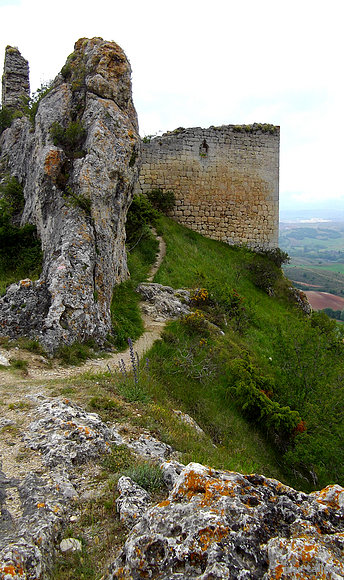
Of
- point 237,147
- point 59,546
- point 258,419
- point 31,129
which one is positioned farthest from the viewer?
point 237,147

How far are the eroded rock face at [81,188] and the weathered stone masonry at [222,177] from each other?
6.75 m

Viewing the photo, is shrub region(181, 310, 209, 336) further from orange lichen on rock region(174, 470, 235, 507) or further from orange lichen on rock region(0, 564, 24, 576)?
orange lichen on rock region(0, 564, 24, 576)

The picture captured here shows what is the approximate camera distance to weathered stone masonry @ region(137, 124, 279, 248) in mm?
18161

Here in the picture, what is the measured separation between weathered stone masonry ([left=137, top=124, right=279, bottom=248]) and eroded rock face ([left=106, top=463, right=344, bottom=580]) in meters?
16.6

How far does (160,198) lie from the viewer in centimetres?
1814

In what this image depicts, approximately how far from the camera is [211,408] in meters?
7.27

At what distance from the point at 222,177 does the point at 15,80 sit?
1052 centimetres

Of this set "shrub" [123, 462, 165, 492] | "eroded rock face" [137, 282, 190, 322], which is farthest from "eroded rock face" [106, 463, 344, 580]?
"eroded rock face" [137, 282, 190, 322]

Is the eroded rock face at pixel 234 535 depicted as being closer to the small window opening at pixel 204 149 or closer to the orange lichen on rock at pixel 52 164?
the orange lichen on rock at pixel 52 164

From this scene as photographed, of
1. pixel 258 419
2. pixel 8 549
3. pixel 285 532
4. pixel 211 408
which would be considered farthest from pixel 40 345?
pixel 285 532

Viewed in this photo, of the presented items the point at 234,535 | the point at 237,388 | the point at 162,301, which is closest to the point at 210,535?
the point at 234,535

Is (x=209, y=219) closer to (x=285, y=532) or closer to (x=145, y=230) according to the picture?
(x=145, y=230)

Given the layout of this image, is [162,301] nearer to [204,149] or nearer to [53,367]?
[53,367]

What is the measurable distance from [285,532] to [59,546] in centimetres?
156
